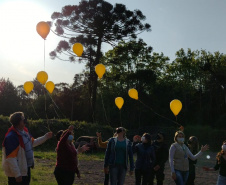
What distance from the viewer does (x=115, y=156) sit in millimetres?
6516

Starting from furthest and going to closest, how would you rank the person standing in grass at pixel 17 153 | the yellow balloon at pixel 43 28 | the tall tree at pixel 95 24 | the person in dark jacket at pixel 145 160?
the tall tree at pixel 95 24 → the yellow balloon at pixel 43 28 → the person in dark jacket at pixel 145 160 → the person standing in grass at pixel 17 153

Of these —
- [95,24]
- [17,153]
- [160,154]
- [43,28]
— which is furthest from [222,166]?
[95,24]

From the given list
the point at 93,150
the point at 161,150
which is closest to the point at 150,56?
the point at 93,150

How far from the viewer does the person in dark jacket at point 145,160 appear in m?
7.18

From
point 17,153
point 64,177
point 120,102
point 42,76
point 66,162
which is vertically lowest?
point 64,177

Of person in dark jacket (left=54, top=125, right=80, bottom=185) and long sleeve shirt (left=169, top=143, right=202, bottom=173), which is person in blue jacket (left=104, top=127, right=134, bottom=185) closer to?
long sleeve shirt (left=169, top=143, right=202, bottom=173)

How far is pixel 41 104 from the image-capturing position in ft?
178

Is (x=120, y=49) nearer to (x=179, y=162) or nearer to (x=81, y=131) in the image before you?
(x=81, y=131)

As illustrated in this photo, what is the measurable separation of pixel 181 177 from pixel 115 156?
48.8 inches

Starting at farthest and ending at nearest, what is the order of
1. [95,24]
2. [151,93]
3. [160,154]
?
1. [151,93]
2. [95,24]
3. [160,154]

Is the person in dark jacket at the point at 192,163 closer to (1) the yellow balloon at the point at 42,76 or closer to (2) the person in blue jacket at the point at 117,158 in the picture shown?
(2) the person in blue jacket at the point at 117,158

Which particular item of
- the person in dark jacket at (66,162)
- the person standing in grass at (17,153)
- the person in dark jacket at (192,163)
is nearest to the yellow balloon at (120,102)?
the person in dark jacket at (192,163)

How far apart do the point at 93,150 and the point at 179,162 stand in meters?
14.7

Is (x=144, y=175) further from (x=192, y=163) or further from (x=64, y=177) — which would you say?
(x=64, y=177)
